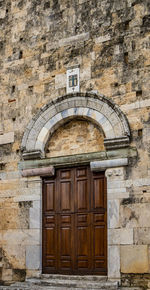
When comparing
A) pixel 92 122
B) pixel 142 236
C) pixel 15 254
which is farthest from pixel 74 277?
pixel 92 122

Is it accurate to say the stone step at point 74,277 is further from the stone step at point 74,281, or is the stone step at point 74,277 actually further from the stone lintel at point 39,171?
the stone lintel at point 39,171

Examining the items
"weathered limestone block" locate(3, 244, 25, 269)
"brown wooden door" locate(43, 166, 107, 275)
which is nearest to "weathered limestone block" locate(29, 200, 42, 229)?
"brown wooden door" locate(43, 166, 107, 275)

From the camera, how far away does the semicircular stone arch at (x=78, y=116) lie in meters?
8.36

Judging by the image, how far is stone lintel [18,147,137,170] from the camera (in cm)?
820

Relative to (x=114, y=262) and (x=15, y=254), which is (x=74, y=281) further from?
(x=15, y=254)

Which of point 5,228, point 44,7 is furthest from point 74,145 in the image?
point 44,7

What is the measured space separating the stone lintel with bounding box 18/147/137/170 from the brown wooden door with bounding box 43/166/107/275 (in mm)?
215

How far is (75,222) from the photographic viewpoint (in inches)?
342

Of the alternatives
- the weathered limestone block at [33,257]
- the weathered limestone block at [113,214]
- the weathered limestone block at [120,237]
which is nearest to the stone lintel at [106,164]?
the weathered limestone block at [113,214]

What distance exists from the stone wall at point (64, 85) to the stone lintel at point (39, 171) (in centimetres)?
14

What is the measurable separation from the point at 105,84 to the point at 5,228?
3.85 meters

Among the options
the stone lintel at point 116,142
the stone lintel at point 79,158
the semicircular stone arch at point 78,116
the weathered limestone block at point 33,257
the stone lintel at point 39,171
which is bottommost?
the weathered limestone block at point 33,257

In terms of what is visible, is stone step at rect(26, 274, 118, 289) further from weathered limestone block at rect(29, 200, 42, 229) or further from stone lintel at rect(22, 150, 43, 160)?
stone lintel at rect(22, 150, 43, 160)

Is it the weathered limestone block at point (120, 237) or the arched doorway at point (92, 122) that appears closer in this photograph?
the weathered limestone block at point (120, 237)
